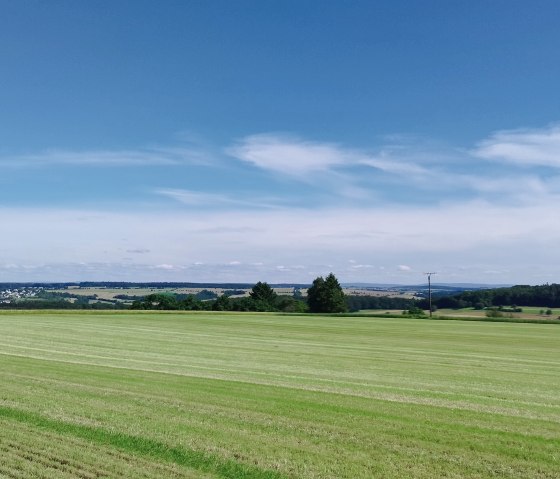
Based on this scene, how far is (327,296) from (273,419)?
119m

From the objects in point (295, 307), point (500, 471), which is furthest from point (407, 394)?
point (295, 307)

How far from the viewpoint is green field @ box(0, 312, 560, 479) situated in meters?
10.6

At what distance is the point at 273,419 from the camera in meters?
14.3

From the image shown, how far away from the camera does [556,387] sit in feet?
71.7

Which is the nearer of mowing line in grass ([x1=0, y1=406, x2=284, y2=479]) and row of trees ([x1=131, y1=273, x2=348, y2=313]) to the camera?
mowing line in grass ([x1=0, y1=406, x2=284, y2=479])

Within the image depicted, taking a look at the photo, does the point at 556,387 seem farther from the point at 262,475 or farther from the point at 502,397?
the point at 262,475

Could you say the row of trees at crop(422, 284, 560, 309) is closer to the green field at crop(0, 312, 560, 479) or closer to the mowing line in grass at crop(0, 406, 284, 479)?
the green field at crop(0, 312, 560, 479)

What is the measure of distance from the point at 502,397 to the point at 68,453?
1339 centimetres

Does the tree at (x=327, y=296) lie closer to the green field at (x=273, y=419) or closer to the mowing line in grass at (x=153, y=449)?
the green field at (x=273, y=419)

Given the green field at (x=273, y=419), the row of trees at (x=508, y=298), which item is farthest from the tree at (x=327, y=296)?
the green field at (x=273, y=419)

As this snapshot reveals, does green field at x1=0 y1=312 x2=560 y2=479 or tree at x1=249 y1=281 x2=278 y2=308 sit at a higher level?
tree at x1=249 y1=281 x2=278 y2=308

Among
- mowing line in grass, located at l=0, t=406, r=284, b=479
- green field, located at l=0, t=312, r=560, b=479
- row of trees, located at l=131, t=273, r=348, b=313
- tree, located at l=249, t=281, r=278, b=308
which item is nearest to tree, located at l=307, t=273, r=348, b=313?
row of trees, located at l=131, t=273, r=348, b=313

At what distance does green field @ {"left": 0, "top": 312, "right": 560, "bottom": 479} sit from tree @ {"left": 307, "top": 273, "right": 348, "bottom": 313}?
104m

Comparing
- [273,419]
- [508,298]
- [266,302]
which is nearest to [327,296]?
[266,302]
